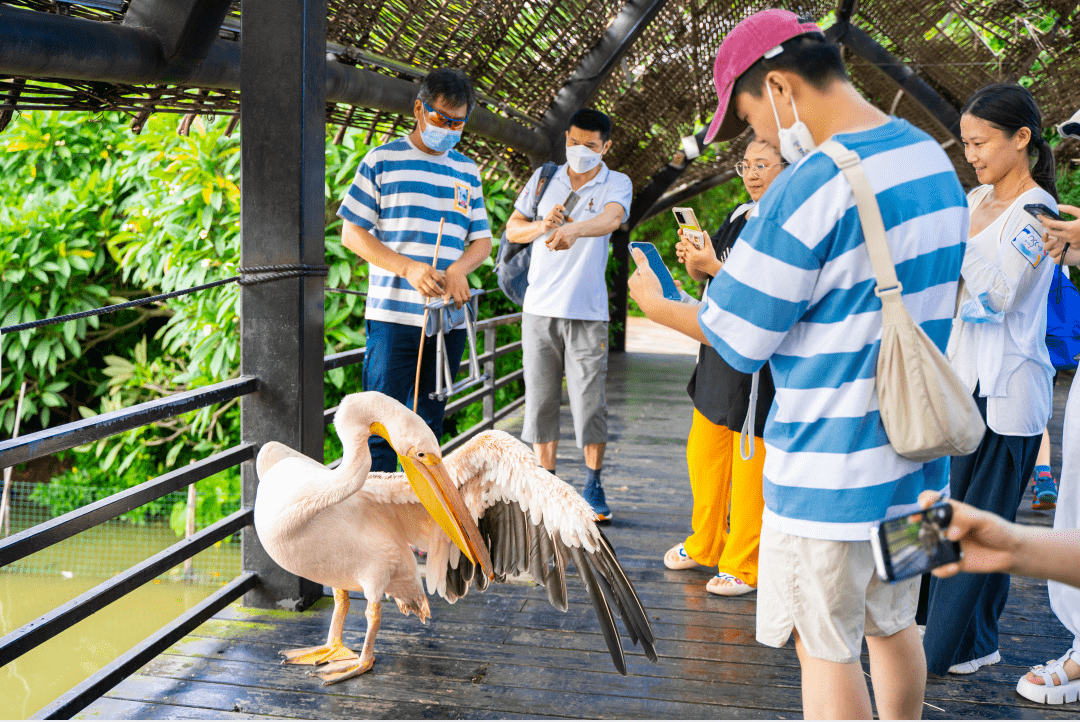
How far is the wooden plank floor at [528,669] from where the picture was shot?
212 centimetres

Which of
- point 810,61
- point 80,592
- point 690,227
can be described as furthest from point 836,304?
point 80,592

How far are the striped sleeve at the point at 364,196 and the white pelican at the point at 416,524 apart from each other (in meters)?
0.83

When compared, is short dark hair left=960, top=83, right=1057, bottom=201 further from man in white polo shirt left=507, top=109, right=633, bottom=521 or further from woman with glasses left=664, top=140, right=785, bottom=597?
man in white polo shirt left=507, top=109, right=633, bottom=521

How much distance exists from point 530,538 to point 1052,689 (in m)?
1.45

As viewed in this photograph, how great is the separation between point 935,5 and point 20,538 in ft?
22.7

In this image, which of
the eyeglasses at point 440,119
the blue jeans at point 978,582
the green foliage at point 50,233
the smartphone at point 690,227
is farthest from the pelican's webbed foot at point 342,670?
the green foliage at point 50,233

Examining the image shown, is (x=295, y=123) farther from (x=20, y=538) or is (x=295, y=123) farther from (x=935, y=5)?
(x=935, y=5)

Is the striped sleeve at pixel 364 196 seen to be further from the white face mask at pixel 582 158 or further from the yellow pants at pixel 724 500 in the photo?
the yellow pants at pixel 724 500

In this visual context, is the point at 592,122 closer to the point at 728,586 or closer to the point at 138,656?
the point at 728,586

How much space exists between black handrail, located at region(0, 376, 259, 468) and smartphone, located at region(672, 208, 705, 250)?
140cm

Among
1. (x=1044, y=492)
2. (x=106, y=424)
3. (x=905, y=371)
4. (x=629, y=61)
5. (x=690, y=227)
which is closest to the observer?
(x=905, y=371)

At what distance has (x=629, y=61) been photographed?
6059 millimetres

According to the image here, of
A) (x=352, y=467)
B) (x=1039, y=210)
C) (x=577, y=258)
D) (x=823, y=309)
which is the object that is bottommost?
(x=352, y=467)

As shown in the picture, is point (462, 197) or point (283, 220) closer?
point (283, 220)
